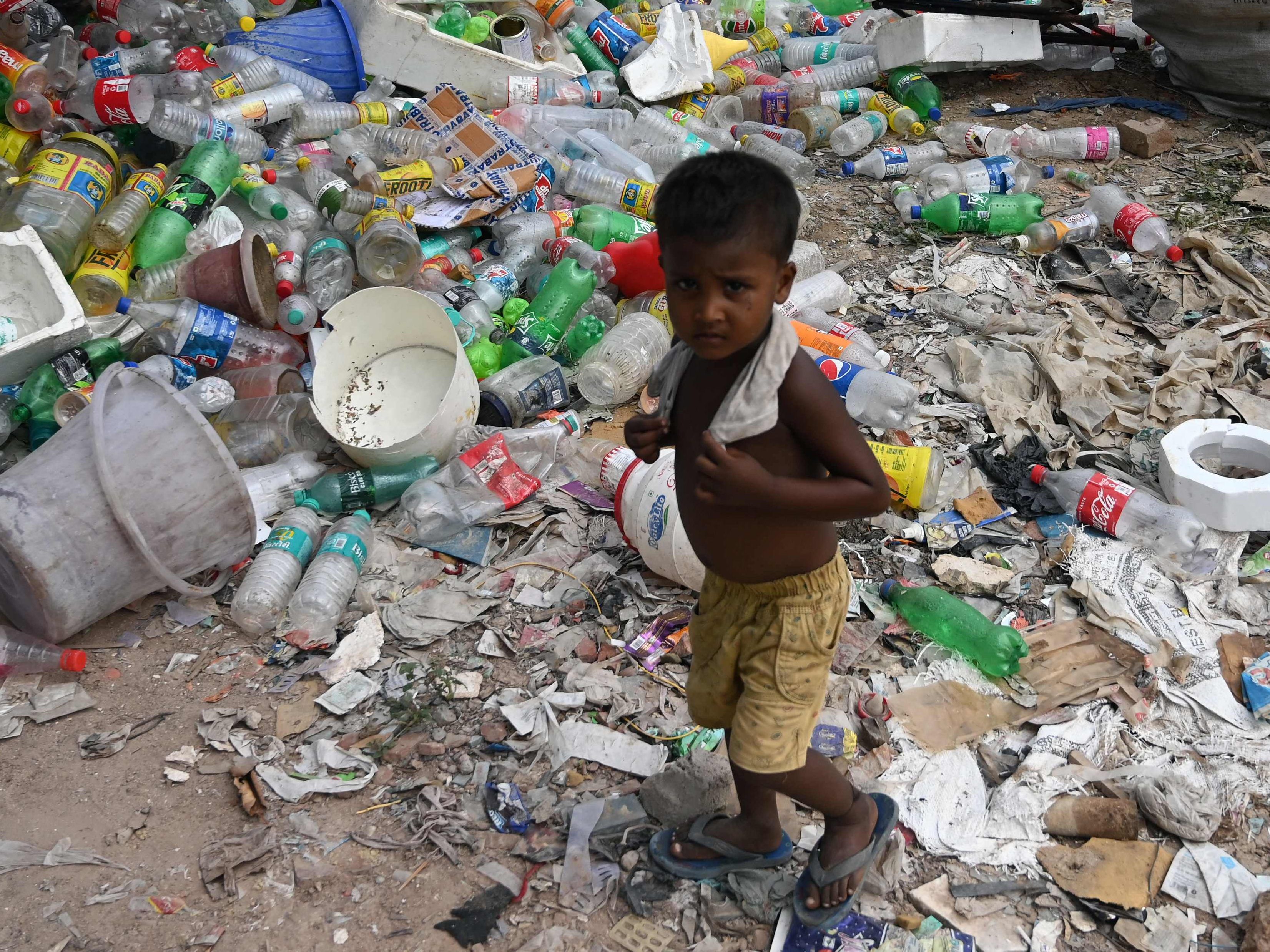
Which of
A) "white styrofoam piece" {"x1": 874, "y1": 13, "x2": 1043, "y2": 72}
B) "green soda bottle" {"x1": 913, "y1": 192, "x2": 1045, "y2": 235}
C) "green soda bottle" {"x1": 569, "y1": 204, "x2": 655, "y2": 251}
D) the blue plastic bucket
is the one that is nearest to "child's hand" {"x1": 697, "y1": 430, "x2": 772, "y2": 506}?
"green soda bottle" {"x1": 569, "y1": 204, "x2": 655, "y2": 251}

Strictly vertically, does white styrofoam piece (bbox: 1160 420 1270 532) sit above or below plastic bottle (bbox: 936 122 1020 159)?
below

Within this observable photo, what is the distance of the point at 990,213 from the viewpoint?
5.18 meters

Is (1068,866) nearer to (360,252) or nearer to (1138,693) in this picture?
(1138,693)

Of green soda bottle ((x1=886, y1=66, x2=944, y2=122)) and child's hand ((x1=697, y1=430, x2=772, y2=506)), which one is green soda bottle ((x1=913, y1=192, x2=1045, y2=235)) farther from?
child's hand ((x1=697, y1=430, x2=772, y2=506))

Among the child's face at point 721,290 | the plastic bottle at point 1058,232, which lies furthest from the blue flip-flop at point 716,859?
the plastic bottle at point 1058,232

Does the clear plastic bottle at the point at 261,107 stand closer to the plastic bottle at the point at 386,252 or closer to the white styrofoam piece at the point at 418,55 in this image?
the white styrofoam piece at the point at 418,55

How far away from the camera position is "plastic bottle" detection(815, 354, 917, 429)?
12.2 feet

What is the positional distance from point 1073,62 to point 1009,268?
343cm

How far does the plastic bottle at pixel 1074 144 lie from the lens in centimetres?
600

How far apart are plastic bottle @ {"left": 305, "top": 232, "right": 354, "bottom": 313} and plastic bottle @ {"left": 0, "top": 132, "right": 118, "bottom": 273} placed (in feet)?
2.89

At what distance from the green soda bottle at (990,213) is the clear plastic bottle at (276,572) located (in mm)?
3738

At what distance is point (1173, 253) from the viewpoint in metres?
4.82

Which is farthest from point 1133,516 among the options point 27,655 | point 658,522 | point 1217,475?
point 27,655

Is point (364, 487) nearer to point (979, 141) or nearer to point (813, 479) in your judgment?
point (813, 479)
